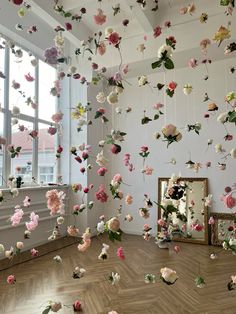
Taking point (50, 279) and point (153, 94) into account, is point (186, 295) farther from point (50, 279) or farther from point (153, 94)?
point (153, 94)

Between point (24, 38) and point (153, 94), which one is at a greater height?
point (24, 38)

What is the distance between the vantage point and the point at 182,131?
497cm

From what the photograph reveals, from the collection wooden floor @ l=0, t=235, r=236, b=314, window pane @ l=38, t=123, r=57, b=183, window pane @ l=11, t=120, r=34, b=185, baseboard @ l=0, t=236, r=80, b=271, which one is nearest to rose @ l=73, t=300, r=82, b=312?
wooden floor @ l=0, t=235, r=236, b=314

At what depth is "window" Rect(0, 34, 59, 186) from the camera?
13.3 ft

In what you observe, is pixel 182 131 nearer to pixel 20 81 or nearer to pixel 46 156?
pixel 46 156

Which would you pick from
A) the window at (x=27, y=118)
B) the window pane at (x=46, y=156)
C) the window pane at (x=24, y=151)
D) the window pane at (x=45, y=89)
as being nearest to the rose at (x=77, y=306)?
the window at (x=27, y=118)

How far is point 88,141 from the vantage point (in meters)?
5.16

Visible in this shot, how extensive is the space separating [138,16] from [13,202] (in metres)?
3.35

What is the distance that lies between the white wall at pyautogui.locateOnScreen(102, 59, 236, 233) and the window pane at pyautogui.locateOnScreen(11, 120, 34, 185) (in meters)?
1.72

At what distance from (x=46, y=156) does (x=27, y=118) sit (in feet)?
2.67

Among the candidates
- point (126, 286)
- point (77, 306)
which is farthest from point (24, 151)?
point (77, 306)

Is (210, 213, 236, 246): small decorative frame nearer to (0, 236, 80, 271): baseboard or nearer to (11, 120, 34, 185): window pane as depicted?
(0, 236, 80, 271): baseboard

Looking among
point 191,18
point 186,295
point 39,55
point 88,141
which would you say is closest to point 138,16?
point 191,18

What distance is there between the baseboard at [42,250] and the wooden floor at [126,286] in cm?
13
